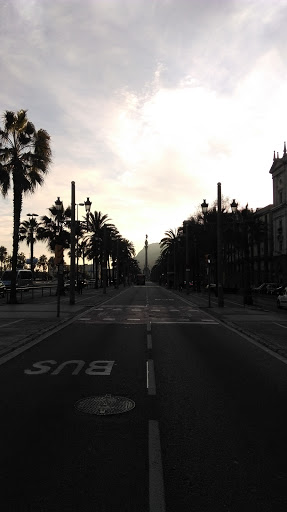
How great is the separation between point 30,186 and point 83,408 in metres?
23.7

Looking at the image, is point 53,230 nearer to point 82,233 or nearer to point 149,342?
point 82,233

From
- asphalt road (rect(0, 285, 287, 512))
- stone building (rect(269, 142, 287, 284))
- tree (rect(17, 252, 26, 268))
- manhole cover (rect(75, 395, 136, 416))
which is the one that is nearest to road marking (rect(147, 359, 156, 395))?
asphalt road (rect(0, 285, 287, 512))

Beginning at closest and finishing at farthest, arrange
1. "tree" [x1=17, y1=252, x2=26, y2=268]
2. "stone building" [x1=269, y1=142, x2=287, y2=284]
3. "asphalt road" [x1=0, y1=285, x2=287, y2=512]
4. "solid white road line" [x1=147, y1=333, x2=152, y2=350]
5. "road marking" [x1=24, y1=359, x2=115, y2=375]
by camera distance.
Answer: "asphalt road" [x1=0, y1=285, x2=287, y2=512] → "road marking" [x1=24, y1=359, x2=115, y2=375] → "solid white road line" [x1=147, y1=333, x2=152, y2=350] → "stone building" [x1=269, y1=142, x2=287, y2=284] → "tree" [x1=17, y1=252, x2=26, y2=268]

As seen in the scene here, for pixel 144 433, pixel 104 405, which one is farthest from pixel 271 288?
pixel 144 433

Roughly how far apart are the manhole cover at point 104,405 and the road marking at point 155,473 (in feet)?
2.60

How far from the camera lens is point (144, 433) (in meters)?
5.22

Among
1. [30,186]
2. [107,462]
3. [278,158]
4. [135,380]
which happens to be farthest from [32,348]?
[278,158]

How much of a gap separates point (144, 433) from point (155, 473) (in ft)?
3.48

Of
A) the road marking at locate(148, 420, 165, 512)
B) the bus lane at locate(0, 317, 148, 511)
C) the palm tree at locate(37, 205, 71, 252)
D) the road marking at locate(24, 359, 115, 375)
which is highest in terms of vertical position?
the palm tree at locate(37, 205, 71, 252)

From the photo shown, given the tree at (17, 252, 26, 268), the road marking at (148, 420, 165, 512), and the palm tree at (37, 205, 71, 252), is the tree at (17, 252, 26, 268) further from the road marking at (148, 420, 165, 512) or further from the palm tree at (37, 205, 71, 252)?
the road marking at (148, 420, 165, 512)

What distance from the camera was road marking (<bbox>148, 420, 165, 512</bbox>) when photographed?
11.9 ft

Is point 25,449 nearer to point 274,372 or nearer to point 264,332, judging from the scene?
point 274,372

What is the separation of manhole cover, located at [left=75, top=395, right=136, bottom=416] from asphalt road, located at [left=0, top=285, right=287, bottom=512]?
1cm

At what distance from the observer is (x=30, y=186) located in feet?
92.1
